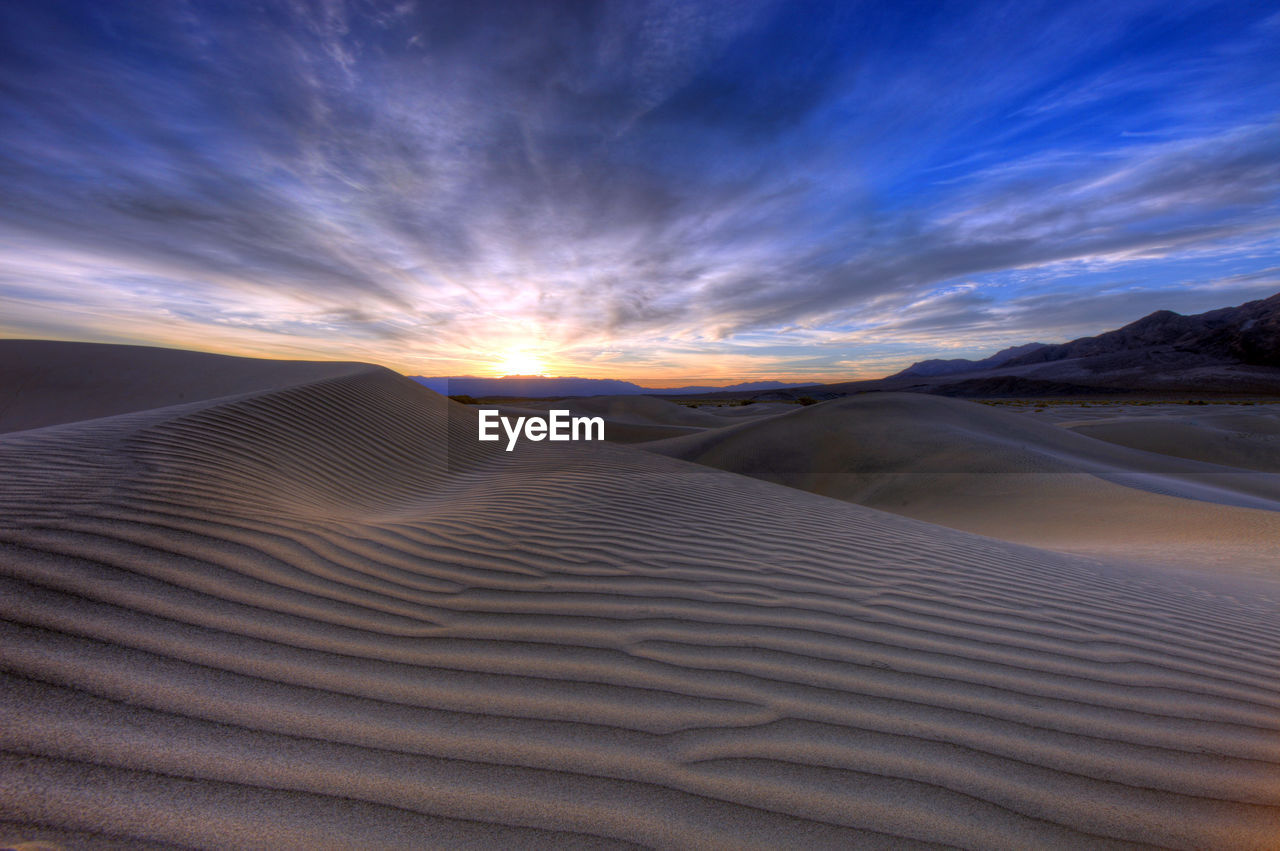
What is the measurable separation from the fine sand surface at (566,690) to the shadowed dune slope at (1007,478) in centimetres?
374

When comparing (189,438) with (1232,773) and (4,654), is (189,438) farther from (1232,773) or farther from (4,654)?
(1232,773)

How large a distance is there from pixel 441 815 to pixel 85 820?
0.74 meters

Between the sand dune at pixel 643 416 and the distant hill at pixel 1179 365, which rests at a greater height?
the distant hill at pixel 1179 365

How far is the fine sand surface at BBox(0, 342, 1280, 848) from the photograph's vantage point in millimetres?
1259

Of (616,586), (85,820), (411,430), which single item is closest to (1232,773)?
(616,586)

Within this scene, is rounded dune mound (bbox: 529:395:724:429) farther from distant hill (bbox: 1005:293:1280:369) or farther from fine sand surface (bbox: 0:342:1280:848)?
distant hill (bbox: 1005:293:1280:369)

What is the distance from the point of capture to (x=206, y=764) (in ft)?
4.20

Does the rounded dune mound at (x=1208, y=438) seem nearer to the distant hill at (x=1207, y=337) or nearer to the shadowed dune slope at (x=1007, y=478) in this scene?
the shadowed dune slope at (x=1007, y=478)

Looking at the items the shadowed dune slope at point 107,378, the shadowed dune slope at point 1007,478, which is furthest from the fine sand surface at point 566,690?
the shadowed dune slope at point 107,378

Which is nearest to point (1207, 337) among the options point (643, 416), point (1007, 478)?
point (643, 416)

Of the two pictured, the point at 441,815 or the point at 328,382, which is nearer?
the point at 441,815

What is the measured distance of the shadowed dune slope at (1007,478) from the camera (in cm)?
626

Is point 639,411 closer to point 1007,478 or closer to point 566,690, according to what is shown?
point 1007,478

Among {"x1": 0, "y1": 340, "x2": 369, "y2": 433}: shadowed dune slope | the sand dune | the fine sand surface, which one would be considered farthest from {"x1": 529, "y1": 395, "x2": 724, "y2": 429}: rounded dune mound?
the fine sand surface
